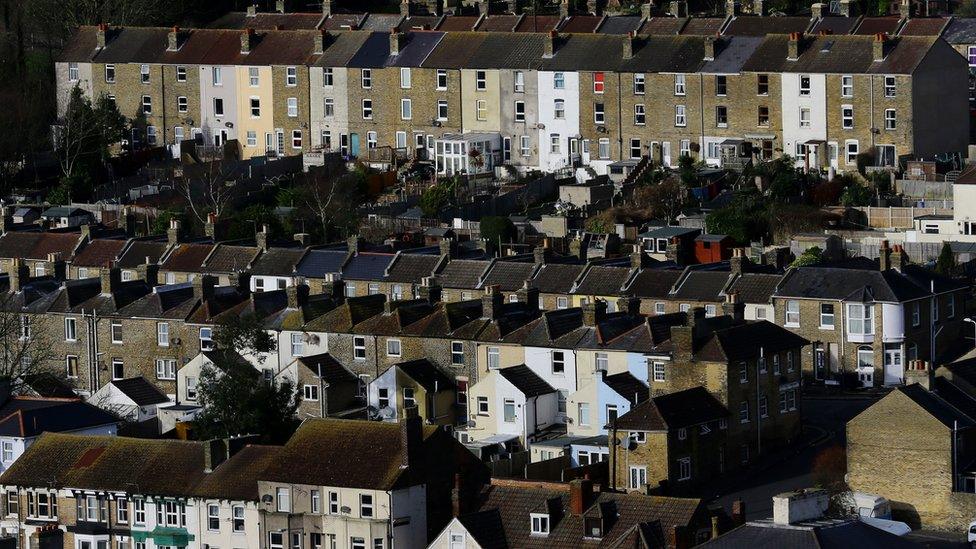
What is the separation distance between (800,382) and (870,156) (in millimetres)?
28628

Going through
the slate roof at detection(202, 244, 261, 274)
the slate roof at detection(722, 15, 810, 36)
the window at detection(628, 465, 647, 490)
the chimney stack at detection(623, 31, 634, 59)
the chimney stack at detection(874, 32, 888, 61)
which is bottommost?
the window at detection(628, 465, 647, 490)

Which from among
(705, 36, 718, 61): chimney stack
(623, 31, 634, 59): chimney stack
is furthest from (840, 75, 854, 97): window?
(623, 31, 634, 59): chimney stack

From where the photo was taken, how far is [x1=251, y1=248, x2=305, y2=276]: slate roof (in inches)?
3748

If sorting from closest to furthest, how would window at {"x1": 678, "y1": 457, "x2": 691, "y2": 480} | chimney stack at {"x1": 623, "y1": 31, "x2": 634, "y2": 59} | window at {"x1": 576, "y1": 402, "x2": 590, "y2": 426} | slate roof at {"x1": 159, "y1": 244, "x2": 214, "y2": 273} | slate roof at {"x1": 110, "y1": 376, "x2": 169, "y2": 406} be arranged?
window at {"x1": 678, "y1": 457, "x2": 691, "y2": 480}, window at {"x1": 576, "y1": 402, "x2": 590, "y2": 426}, slate roof at {"x1": 110, "y1": 376, "x2": 169, "y2": 406}, slate roof at {"x1": 159, "y1": 244, "x2": 214, "y2": 273}, chimney stack at {"x1": 623, "y1": 31, "x2": 634, "y2": 59}

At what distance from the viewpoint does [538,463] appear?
75688 mm

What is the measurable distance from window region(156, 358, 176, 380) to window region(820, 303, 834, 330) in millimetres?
18482

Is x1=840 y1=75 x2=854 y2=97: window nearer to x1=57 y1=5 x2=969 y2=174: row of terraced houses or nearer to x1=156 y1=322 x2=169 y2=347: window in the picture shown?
x1=57 y1=5 x2=969 y2=174: row of terraced houses

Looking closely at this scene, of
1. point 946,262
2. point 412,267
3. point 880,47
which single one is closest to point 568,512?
point 412,267

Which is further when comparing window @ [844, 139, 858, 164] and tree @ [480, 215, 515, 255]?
window @ [844, 139, 858, 164]

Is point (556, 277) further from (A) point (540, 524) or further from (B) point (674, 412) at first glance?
(A) point (540, 524)

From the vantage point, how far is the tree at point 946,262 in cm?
9269

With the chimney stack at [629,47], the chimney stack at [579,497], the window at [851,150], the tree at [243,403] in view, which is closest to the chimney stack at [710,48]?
the chimney stack at [629,47]

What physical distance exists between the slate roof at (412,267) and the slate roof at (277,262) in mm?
3553

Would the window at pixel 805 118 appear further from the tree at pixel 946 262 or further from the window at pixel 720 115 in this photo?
the tree at pixel 946 262
